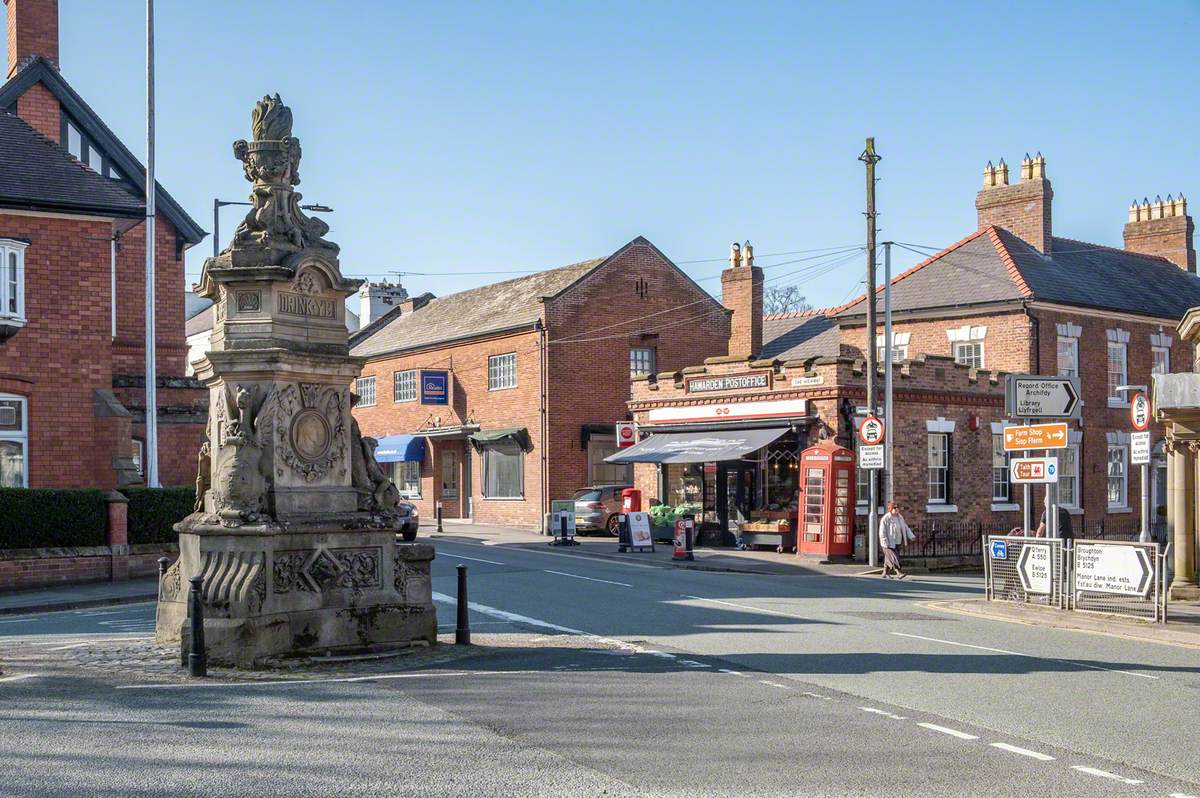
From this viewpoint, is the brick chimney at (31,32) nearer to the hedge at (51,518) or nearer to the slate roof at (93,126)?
the slate roof at (93,126)

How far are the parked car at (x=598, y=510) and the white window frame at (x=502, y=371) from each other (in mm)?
6141

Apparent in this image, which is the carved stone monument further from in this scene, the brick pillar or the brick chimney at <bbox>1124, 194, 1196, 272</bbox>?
the brick chimney at <bbox>1124, 194, 1196, 272</bbox>

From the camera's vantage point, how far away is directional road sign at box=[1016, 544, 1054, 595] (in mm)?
17984

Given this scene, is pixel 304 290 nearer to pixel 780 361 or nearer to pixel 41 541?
pixel 41 541

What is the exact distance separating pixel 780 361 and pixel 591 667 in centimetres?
2049

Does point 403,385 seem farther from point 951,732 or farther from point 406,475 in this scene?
point 951,732

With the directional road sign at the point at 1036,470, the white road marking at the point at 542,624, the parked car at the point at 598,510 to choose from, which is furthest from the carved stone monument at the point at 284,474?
the parked car at the point at 598,510

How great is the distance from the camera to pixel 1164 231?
45.2m

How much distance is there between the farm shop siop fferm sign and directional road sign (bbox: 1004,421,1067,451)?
12.5 m

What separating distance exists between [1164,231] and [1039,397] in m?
30.5

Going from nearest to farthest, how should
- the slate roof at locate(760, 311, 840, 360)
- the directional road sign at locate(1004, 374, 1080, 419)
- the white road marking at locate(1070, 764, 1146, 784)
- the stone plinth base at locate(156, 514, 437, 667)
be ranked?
the white road marking at locate(1070, 764, 1146, 784)
the stone plinth base at locate(156, 514, 437, 667)
the directional road sign at locate(1004, 374, 1080, 419)
the slate roof at locate(760, 311, 840, 360)

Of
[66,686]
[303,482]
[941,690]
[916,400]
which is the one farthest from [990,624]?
[916,400]

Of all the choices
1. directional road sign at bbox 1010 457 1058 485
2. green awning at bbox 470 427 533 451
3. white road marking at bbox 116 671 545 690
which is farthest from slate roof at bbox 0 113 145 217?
directional road sign at bbox 1010 457 1058 485

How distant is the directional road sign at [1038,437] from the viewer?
18469 mm
